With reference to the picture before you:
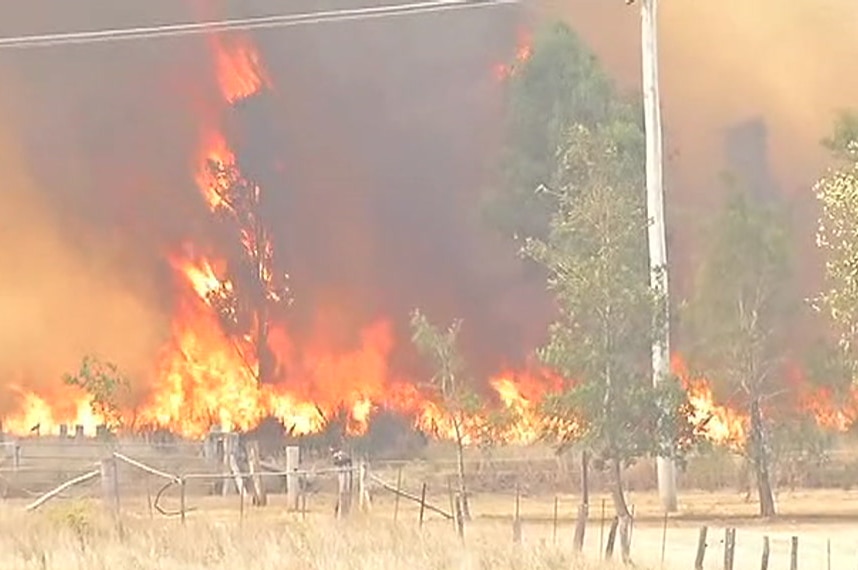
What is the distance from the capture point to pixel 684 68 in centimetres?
6016

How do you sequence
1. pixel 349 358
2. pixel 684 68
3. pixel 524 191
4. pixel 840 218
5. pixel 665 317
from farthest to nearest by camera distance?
pixel 684 68 → pixel 349 358 → pixel 524 191 → pixel 665 317 → pixel 840 218

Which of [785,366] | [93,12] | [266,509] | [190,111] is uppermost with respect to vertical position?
[93,12]

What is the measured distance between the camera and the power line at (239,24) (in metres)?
56.2

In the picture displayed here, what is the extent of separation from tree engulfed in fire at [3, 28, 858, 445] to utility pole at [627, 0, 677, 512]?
12.7 metres

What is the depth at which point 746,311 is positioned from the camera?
4038 centimetres

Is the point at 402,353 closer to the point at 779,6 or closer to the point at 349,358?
the point at 349,358

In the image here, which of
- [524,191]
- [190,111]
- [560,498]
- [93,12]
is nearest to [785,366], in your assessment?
[560,498]

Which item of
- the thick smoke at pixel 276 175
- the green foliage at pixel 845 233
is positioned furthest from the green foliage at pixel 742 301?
the thick smoke at pixel 276 175

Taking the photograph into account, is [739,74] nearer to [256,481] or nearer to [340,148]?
[340,148]

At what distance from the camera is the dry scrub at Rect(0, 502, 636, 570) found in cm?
1898

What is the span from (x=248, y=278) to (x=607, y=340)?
82.7ft

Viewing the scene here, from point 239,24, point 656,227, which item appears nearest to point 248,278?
point 239,24

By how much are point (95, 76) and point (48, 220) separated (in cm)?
591

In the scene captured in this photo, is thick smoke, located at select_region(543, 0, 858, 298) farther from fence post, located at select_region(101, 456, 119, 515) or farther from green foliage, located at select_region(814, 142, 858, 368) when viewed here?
fence post, located at select_region(101, 456, 119, 515)
